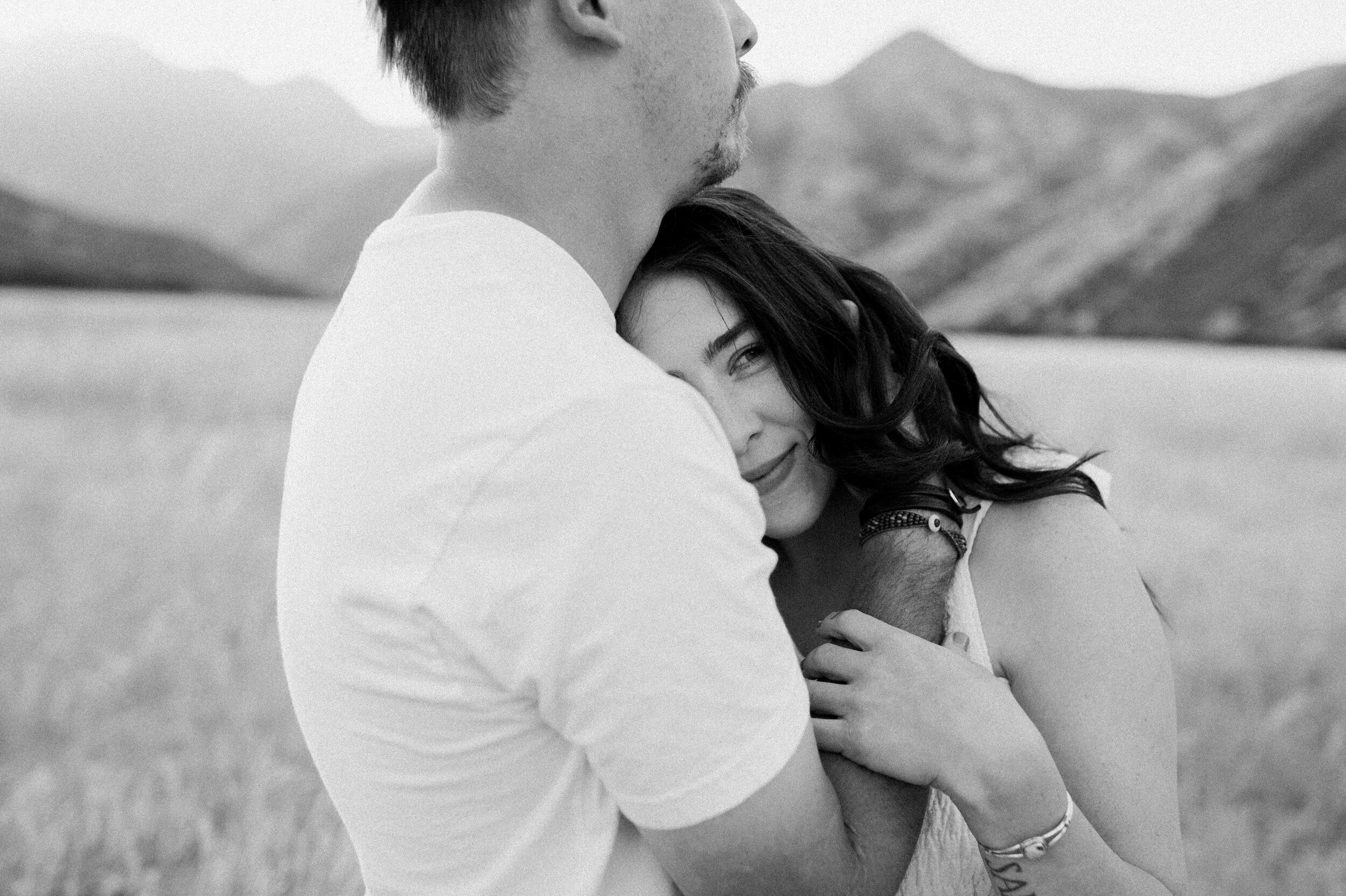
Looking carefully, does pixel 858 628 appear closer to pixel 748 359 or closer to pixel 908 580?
pixel 908 580

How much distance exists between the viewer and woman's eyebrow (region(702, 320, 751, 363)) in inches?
84.5

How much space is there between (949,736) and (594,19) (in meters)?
1.14

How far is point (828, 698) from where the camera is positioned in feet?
5.17

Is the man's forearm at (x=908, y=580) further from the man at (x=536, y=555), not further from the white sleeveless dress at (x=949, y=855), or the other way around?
the man at (x=536, y=555)

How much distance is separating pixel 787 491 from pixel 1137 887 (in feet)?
3.30

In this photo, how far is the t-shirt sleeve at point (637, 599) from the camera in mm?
1116

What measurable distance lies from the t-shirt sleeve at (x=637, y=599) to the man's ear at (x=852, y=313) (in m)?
1.24

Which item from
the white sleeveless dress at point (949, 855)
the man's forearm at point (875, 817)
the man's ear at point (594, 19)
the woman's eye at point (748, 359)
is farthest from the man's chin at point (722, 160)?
the man's forearm at point (875, 817)

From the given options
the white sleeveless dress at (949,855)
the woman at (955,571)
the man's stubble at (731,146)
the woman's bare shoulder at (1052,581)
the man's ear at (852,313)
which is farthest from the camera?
the man's ear at (852,313)

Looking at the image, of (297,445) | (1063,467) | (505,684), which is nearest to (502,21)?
(297,445)

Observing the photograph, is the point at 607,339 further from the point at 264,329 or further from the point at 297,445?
the point at 264,329

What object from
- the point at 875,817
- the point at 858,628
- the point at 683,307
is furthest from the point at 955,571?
the point at 683,307

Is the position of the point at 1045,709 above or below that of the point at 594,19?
below

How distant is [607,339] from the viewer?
4.12 ft
